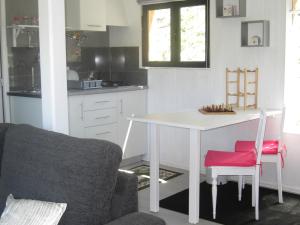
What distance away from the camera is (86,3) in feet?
15.9

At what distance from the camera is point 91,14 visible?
16.1ft

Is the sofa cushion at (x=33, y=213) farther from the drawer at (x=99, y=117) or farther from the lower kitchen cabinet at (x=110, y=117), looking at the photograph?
the drawer at (x=99, y=117)

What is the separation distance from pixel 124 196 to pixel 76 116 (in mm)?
2390

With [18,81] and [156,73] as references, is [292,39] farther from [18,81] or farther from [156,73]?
[18,81]

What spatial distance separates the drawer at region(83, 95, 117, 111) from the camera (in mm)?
4527

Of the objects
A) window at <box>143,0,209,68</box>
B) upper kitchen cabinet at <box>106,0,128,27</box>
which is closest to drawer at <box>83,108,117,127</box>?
window at <box>143,0,209,68</box>

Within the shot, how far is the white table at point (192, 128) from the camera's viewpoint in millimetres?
3276

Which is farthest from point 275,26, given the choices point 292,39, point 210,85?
point 210,85

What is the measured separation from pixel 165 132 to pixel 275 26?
70.2 inches

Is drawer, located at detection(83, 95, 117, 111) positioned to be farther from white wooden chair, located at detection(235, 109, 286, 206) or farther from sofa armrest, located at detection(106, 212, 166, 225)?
sofa armrest, located at detection(106, 212, 166, 225)

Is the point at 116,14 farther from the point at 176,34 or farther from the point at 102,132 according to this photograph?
the point at 102,132

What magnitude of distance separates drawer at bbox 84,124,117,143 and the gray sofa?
2298 millimetres

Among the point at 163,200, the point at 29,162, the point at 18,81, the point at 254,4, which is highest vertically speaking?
the point at 254,4

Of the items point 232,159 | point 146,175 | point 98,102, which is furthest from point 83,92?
point 232,159
